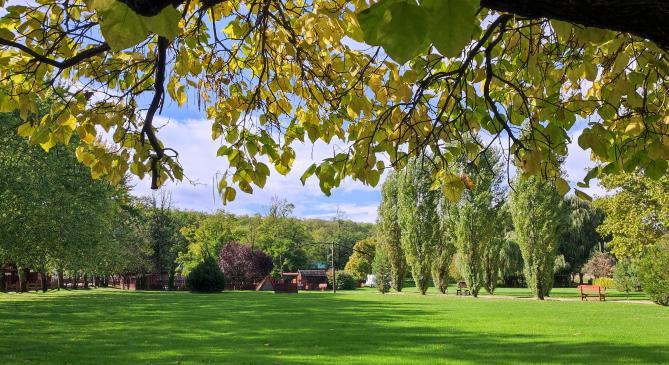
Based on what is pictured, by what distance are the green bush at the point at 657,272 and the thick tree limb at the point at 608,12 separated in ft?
76.3

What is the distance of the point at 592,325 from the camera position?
14.6 meters

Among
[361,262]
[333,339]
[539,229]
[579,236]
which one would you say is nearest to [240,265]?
[361,262]

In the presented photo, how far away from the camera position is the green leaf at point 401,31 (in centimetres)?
112

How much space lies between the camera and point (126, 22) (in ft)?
4.08

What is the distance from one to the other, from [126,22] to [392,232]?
131ft

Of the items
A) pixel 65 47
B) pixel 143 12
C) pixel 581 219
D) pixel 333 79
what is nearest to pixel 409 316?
pixel 333 79

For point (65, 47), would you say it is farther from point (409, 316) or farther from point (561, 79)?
point (409, 316)

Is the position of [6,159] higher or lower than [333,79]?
higher

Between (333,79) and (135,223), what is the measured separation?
49.0 m

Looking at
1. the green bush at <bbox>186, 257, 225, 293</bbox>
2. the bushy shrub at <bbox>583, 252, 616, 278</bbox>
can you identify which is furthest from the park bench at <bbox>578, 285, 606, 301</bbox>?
the green bush at <bbox>186, 257, 225, 293</bbox>

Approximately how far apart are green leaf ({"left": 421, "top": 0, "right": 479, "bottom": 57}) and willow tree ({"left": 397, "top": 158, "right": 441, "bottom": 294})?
35898 mm

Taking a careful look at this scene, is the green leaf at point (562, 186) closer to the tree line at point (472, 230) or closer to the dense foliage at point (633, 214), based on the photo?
the dense foliage at point (633, 214)

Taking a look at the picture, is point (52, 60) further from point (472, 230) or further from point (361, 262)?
point (361, 262)

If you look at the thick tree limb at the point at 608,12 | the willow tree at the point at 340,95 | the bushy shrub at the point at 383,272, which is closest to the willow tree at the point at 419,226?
the bushy shrub at the point at 383,272
